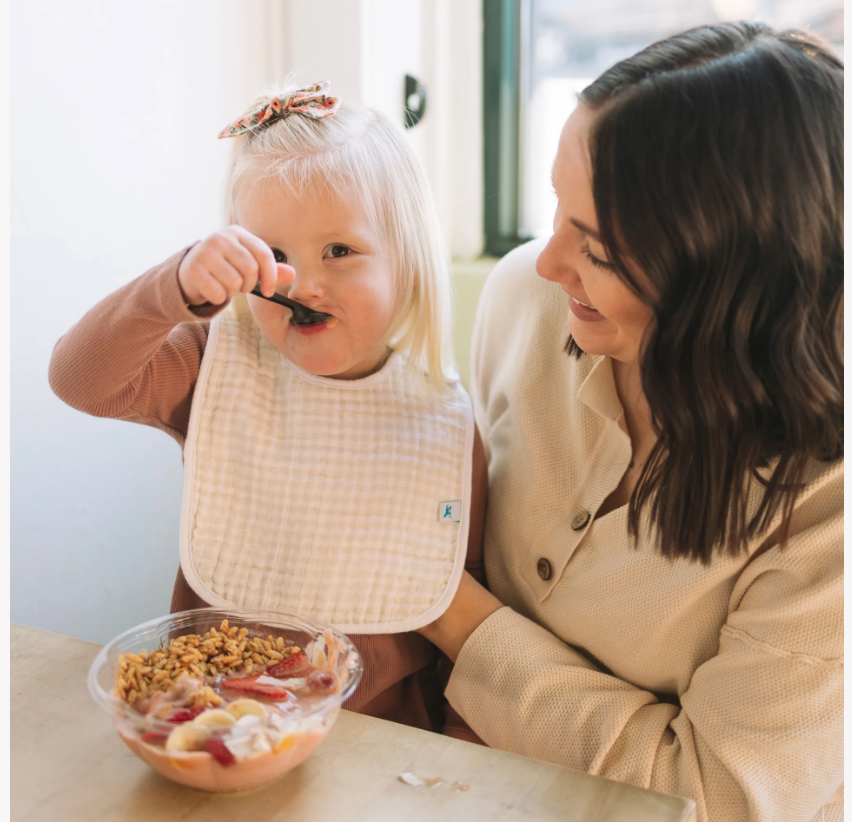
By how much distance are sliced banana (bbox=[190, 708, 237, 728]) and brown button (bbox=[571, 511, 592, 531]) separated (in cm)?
54

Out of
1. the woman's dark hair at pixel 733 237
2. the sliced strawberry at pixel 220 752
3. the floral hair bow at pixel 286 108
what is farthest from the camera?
the floral hair bow at pixel 286 108

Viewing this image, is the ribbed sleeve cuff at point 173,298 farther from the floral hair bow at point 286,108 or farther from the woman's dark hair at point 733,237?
the woman's dark hair at point 733,237

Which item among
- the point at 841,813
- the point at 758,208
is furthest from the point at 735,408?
the point at 841,813

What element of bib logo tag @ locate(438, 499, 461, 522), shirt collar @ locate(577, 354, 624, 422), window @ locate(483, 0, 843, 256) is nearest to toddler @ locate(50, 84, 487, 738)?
bib logo tag @ locate(438, 499, 461, 522)

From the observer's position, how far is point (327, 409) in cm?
127

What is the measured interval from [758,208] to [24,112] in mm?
1114

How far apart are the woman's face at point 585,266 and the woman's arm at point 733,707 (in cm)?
30

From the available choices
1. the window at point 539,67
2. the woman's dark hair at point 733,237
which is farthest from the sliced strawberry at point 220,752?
the window at point 539,67

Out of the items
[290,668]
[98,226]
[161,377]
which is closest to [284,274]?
[161,377]

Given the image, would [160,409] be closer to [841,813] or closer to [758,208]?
[758,208]

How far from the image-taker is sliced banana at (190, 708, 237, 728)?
0.72m

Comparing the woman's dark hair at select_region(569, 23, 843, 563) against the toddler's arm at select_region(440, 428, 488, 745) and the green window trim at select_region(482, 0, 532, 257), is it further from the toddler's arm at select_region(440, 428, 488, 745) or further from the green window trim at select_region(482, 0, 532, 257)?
the green window trim at select_region(482, 0, 532, 257)

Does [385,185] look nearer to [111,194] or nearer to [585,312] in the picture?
[585,312]

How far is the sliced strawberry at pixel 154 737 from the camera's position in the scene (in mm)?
716
